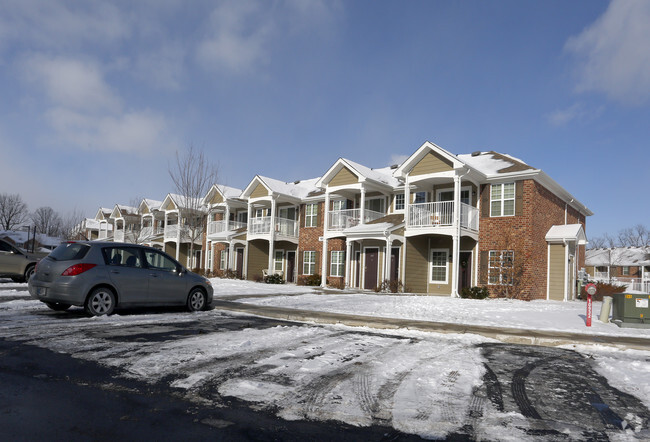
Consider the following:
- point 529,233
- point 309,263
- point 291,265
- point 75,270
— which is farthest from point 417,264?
point 75,270

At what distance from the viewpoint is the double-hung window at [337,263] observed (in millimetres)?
27234

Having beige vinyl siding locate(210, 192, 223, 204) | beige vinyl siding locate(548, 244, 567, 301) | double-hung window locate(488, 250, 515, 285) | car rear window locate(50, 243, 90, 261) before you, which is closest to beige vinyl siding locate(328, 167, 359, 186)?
double-hung window locate(488, 250, 515, 285)

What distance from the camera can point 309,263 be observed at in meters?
29.6

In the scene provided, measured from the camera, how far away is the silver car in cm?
905

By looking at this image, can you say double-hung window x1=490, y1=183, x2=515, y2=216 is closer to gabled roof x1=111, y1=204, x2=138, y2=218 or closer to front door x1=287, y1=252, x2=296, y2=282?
front door x1=287, y1=252, x2=296, y2=282

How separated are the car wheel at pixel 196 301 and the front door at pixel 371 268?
48.1 feet

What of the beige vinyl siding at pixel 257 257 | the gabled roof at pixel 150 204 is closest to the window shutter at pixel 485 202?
the beige vinyl siding at pixel 257 257

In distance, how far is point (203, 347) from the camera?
6664 millimetres

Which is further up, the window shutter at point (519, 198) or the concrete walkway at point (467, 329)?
the window shutter at point (519, 198)

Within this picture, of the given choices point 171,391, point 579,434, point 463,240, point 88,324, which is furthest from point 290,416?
point 463,240

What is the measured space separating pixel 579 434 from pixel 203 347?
190 inches

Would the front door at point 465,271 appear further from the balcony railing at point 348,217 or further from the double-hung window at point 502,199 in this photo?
the balcony railing at point 348,217

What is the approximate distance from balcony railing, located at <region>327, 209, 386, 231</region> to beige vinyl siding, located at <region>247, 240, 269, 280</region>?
7742 millimetres

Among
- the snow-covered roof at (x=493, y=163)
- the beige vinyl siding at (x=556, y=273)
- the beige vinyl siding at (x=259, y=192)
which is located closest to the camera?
the snow-covered roof at (x=493, y=163)
